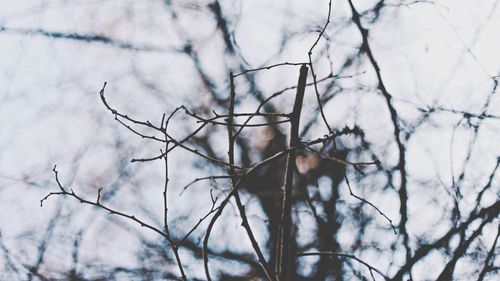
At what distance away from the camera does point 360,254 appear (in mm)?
2891

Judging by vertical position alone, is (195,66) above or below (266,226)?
above

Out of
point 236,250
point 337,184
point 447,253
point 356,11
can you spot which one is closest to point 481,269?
point 447,253

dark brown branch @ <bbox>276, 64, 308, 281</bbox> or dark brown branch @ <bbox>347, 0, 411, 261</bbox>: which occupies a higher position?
dark brown branch @ <bbox>347, 0, 411, 261</bbox>

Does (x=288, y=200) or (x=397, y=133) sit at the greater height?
(x=397, y=133)

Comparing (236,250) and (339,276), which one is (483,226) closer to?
(339,276)

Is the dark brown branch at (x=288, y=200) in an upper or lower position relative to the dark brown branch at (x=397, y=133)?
lower

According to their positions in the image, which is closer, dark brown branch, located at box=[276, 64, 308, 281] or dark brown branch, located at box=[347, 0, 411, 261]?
dark brown branch, located at box=[276, 64, 308, 281]

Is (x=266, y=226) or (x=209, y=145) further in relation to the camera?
(x=209, y=145)

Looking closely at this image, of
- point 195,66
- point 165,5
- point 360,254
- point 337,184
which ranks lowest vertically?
point 360,254

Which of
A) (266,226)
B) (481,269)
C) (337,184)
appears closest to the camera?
(481,269)

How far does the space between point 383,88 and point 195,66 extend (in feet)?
4.13

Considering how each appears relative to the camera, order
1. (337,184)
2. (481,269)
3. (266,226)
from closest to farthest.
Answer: (481,269), (266,226), (337,184)

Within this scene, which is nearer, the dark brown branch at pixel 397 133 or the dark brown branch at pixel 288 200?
the dark brown branch at pixel 288 200

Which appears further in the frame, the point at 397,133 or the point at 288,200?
the point at 397,133
